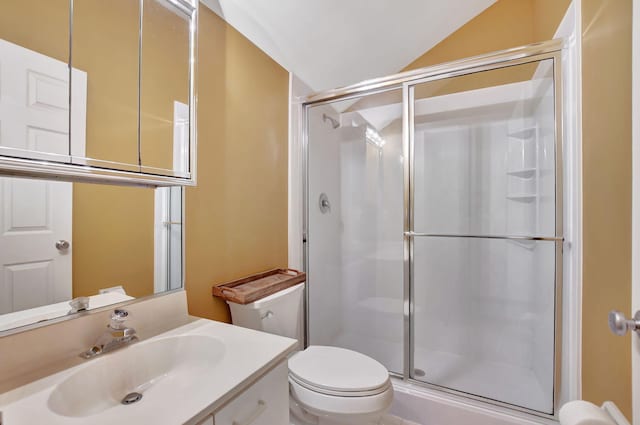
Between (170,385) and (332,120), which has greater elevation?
(332,120)

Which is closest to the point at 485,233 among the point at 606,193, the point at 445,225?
the point at 445,225

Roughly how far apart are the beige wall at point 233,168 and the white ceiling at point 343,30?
100 millimetres

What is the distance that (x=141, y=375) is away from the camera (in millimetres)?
887

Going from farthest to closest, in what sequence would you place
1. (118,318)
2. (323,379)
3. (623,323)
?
(323,379) < (118,318) < (623,323)

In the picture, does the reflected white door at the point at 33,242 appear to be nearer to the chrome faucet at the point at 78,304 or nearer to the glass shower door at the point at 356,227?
the chrome faucet at the point at 78,304

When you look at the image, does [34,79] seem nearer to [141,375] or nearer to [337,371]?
[141,375]

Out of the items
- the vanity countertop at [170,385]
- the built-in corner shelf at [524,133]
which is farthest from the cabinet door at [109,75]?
the built-in corner shelf at [524,133]

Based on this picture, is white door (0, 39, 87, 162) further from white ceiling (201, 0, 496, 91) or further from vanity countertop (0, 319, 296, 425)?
white ceiling (201, 0, 496, 91)

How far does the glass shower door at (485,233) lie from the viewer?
1.62m

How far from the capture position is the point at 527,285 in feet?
6.06

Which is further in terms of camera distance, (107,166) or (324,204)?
(324,204)

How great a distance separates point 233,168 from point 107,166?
0.65 meters

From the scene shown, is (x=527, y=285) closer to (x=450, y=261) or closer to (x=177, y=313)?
(x=450, y=261)

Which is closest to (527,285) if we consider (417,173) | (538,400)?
(538,400)
